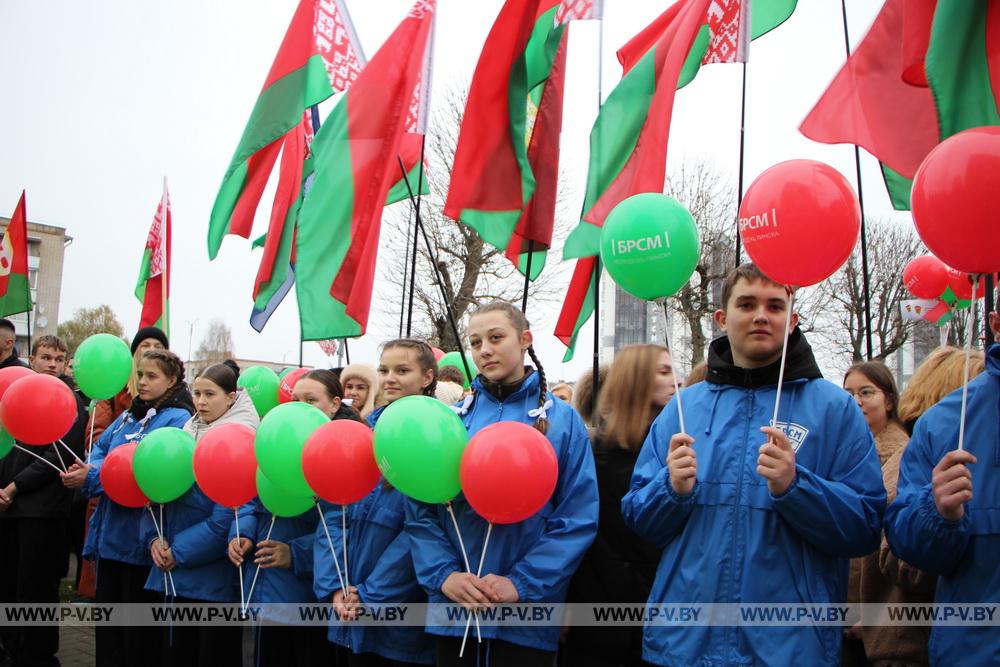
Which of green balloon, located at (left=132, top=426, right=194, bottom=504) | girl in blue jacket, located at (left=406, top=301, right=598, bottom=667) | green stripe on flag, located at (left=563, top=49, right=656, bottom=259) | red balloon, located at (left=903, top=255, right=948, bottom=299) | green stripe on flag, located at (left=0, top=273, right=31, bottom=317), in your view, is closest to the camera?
girl in blue jacket, located at (left=406, top=301, right=598, bottom=667)

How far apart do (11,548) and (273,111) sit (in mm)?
4039

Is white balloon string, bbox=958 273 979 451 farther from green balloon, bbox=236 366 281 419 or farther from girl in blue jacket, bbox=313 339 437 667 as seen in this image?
green balloon, bbox=236 366 281 419

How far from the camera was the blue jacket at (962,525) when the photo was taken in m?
2.17

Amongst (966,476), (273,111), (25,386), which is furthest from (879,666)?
(273,111)

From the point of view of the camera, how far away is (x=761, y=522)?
2404 millimetres

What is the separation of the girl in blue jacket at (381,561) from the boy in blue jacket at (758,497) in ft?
4.26

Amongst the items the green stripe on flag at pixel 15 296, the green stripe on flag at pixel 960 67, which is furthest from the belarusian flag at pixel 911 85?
the green stripe on flag at pixel 15 296

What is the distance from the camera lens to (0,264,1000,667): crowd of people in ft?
7.52

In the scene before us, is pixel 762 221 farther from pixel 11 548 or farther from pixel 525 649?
pixel 11 548

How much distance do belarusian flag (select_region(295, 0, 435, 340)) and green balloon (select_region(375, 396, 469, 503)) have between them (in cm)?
196

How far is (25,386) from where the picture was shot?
191 inches

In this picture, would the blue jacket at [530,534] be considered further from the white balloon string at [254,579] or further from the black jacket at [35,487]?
the black jacket at [35,487]

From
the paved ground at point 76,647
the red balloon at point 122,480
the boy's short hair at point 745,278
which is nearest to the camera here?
the boy's short hair at point 745,278

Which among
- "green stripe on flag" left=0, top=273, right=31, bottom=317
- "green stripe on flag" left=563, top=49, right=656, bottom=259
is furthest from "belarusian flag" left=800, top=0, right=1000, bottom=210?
"green stripe on flag" left=0, top=273, right=31, bottom=317
